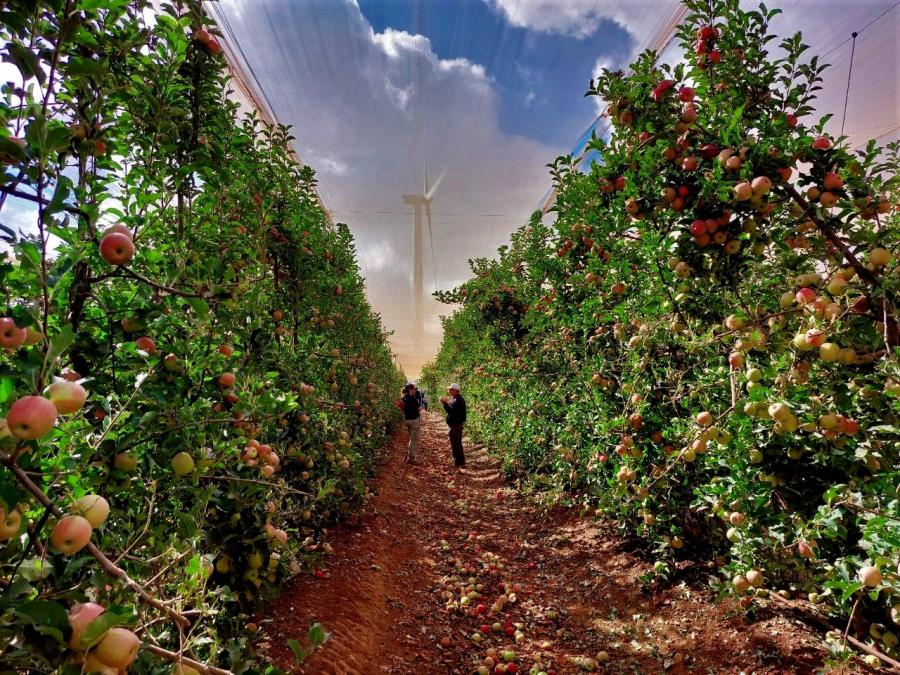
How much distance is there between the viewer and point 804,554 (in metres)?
2.12

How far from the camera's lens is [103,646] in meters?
0.79

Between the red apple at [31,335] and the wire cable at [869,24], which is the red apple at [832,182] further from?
the red apple at [31,335]

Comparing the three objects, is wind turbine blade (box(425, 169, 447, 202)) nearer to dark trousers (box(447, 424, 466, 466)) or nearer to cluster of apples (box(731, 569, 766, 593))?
dark trousers (box(447, 424, 466, 466))

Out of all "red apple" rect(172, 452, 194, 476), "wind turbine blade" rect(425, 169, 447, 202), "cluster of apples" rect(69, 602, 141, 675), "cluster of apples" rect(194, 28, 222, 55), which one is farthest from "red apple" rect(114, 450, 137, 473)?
"wind turbine blade" rect(425, 169, 447, 202)

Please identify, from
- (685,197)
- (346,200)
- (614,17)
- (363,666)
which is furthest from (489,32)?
(363,666)

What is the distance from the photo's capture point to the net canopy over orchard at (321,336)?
3.47ft

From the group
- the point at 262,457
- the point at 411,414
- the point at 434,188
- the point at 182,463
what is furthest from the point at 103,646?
the point at 434,188

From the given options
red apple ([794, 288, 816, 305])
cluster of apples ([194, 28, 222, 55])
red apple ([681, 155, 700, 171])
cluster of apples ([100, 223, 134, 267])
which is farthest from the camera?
red apple ([681, 155, 700, 171])

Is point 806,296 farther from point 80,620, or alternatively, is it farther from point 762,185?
point 80,620

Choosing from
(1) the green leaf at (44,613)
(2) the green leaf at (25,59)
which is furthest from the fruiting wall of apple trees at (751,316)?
(2) the green leaf at (25,59)

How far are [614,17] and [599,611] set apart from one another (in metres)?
7.67

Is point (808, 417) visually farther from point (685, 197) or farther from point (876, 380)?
point (685, 197)

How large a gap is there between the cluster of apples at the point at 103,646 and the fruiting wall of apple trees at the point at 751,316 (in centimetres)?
234

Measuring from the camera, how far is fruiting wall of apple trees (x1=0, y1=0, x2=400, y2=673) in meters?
0.87
